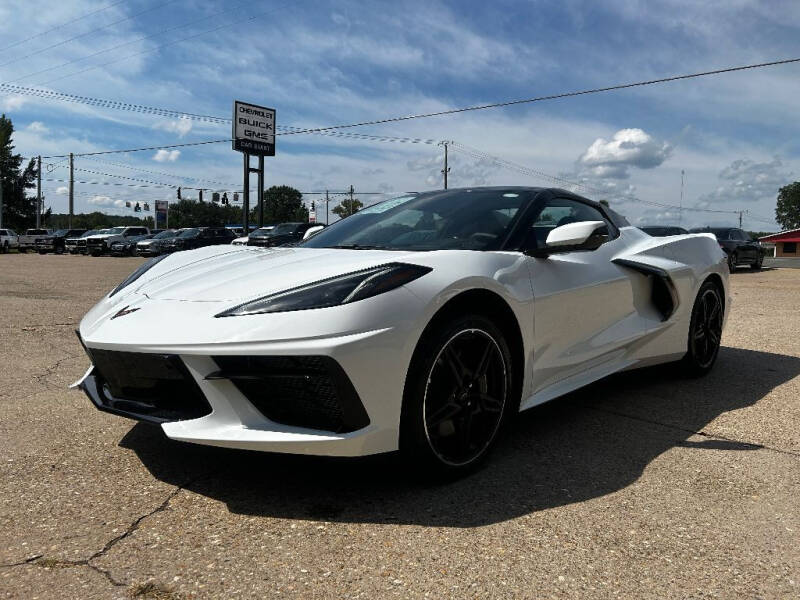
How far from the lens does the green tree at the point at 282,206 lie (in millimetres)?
117688

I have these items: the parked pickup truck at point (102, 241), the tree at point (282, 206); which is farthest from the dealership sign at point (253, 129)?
the tree at point (282, 206)

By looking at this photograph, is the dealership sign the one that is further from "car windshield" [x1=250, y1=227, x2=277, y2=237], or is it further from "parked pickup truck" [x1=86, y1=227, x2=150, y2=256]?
"parked pickup truck" [x1=86, y1=227, x2=150, y2=256]

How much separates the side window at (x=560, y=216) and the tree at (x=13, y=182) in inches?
2738

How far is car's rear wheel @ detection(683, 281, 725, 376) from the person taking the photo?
4379 millimetres

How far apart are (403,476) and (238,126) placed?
108 ft

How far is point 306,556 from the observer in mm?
1979

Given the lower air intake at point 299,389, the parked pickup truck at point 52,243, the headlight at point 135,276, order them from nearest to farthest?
the lower air intake at point 299,389
the headlight at point 135,276
the parked pickup truck at point 52,243

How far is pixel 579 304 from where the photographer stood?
3.18 meters

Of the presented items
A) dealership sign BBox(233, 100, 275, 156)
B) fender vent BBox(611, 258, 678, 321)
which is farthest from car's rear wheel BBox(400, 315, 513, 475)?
dealership sign BBox(233, 100, 275, 156)

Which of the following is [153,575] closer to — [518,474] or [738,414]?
[518,474]

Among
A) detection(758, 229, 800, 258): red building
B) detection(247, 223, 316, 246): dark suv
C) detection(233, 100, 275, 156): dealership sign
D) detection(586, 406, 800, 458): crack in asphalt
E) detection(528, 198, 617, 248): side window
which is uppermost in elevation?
detection(233, 100, 275, 156): dealership sign

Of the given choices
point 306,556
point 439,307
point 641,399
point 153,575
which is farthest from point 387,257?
point 641,399

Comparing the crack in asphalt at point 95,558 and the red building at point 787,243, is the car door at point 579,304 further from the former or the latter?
the red building at point 787,243

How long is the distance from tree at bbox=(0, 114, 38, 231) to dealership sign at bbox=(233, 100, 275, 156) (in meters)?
40.1
